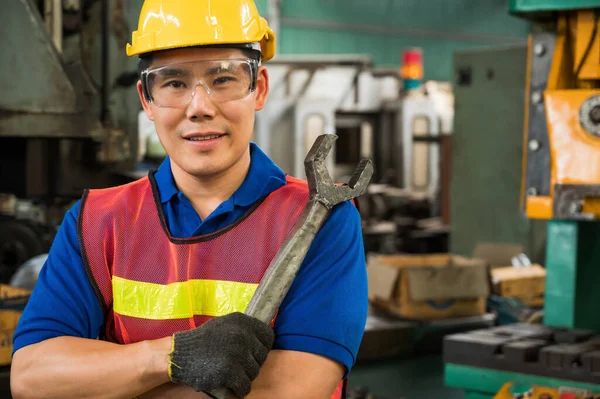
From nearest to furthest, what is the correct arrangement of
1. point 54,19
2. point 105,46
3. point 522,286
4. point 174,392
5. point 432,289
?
1. point 174,392
2. point 54,19
3. point 105,46
4. point 432,289
5. point 522,286

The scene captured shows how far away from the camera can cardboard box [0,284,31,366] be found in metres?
2.73

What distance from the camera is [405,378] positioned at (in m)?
4.21

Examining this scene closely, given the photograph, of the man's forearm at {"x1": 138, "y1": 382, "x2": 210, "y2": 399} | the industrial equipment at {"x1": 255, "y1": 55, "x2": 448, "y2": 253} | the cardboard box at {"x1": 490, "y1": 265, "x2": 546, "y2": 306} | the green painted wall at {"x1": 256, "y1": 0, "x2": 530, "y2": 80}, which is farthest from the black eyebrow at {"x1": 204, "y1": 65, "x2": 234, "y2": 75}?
the green painted wall at {"x1": 256, "y1": 0, "x2": 530, "y2": 80}

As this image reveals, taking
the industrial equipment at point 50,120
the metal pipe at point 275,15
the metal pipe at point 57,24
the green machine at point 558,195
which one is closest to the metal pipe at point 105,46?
the industrial equipment at point 50,120

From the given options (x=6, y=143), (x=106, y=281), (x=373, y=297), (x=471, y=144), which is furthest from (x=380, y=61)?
(x=106, y=281)

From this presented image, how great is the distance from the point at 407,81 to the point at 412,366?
17.9 ft

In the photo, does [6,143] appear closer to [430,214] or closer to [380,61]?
[430,214]

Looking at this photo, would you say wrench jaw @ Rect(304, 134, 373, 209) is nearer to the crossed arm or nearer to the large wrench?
the large wrench

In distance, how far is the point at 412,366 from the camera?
4.43 metres

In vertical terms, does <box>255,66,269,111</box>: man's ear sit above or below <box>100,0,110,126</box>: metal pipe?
below

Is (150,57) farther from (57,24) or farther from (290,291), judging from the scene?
(57,24)

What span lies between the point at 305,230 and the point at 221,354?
0.95 feet

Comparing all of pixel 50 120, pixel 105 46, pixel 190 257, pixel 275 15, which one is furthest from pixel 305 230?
pixel 275 15

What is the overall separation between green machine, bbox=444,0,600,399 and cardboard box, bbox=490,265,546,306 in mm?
1784
